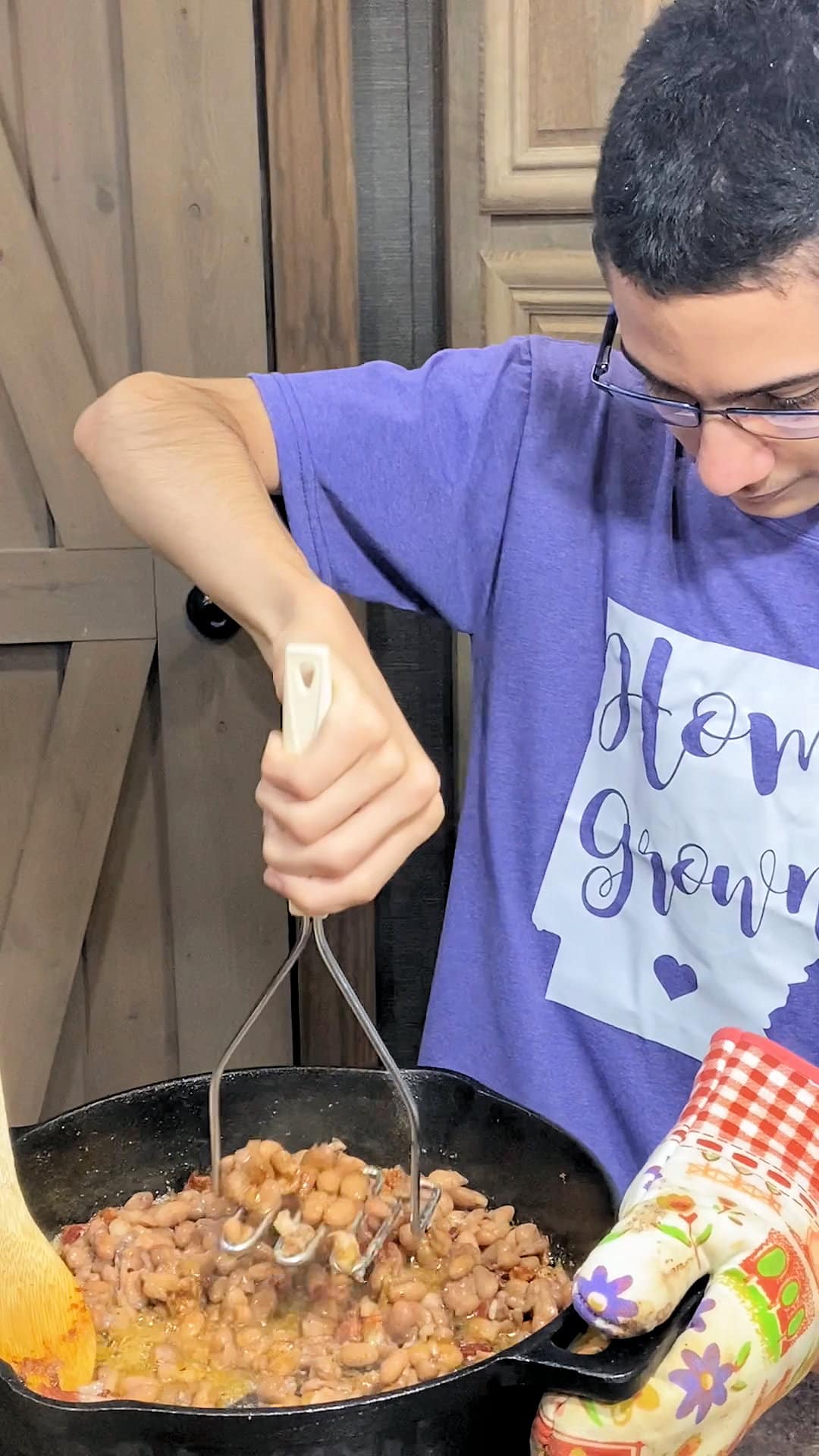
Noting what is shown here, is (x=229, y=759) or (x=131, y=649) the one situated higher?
(x=131, y=649)

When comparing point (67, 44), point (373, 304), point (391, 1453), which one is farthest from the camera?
point (373, 304)

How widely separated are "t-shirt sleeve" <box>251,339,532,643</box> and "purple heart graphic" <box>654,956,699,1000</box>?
421mm

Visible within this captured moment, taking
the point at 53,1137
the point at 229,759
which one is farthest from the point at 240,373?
the point at 53,1137

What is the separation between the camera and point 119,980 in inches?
84.2

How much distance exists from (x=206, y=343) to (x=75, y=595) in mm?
391

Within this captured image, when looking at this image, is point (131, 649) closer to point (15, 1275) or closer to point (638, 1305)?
point (15, 1275)

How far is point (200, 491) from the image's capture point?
1162 millimetres

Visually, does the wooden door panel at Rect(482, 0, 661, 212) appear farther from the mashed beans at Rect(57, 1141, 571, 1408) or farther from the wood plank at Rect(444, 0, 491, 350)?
the mashed beans at Rect(57, 1141, 571, 1408)

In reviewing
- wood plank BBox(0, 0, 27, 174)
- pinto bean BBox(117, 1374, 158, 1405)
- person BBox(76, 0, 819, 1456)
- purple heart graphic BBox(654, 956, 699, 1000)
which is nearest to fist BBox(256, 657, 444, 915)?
person BBox(76, 0, 819, 1456)

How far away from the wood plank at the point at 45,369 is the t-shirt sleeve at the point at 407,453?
64 cm

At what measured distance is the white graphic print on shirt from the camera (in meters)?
1.13

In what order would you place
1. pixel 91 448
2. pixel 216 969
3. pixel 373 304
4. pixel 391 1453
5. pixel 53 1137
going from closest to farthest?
pixel 391 1453, pixel 53 1137, pixel 91 448, pixel 373 304, pixel 216 969

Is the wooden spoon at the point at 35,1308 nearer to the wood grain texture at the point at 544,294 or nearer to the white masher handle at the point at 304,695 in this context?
the white masher handle at the point at 304,695

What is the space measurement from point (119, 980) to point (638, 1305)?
1557 millimetres
